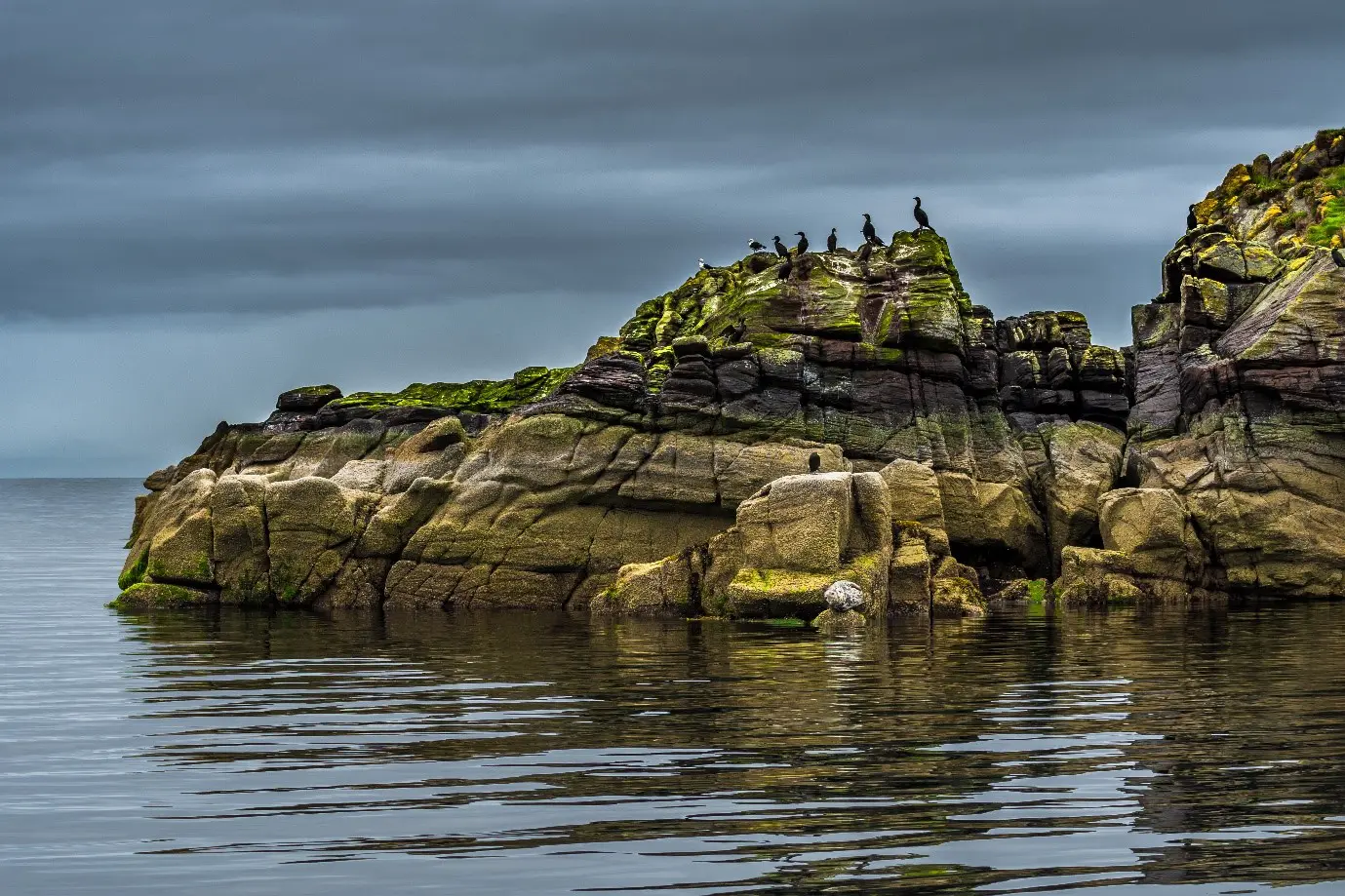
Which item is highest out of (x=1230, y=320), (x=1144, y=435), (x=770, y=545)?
(x=1230, y=320)

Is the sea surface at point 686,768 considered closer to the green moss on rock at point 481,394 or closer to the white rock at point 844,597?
the white rock at point 844,597

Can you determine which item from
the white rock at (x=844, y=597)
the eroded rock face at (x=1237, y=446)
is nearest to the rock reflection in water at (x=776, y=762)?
the white rock at (x=844, y=597)

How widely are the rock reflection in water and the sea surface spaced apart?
0.07 metres

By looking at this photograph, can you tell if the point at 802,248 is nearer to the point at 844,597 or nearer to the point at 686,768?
the point at 844,597

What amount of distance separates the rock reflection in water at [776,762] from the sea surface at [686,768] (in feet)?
0.23

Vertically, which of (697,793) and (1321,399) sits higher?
(1321,399)

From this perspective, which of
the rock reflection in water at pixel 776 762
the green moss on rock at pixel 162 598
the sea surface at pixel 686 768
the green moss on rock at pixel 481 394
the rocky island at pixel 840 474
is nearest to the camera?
the sea surface at pixel 686 768

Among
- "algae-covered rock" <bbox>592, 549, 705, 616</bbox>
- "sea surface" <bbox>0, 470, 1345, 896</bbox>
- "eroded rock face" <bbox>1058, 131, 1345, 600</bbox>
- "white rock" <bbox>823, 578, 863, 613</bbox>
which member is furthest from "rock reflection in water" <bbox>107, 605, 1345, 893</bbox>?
"eroded rock face" <bbox>1058, 131, 1345, 600</bbox>

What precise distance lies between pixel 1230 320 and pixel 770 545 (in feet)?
77.0

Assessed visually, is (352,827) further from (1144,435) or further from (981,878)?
(1144,435)

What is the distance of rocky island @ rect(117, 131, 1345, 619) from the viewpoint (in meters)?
53.6

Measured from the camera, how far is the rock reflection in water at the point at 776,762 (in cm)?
1605

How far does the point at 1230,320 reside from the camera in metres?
63.4

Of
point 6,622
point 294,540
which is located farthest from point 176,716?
point 294,540
